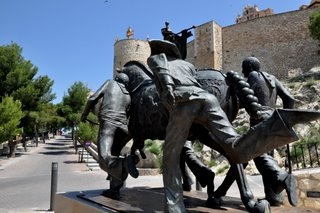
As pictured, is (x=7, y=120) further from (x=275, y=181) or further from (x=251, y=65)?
(x=275, y=181)

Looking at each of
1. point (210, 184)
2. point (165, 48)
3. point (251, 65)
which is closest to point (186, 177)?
point (210, 184)

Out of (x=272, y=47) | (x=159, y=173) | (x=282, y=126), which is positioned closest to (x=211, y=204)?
(x=282, y=126)

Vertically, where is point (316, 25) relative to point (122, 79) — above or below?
above

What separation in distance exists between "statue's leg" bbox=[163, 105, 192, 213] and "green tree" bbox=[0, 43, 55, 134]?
80.3ft

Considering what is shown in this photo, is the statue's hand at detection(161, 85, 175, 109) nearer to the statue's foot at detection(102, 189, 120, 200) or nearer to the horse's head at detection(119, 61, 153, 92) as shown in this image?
the horse's head at detection(119, 61, 153, 92)

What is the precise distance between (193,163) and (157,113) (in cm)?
87

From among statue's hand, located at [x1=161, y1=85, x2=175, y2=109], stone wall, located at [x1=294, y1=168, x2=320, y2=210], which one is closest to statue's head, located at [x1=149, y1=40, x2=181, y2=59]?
statue's hand, located at [x1=161, y1=85, x2=175, y2=109]

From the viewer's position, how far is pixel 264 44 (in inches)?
A: 1542

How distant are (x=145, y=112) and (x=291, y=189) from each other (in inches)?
65.7

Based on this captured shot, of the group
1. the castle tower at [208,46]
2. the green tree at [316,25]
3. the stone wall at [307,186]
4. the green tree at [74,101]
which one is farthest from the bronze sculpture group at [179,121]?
the castle tower at [208,46]

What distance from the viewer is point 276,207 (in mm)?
3332

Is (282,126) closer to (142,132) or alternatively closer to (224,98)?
(224,98)

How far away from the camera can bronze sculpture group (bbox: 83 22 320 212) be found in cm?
260

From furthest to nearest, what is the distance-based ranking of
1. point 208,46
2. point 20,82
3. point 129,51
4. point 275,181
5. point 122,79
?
1. point 129,51
2. point 208,46
3. point 20,82
4. point 122,79
5. point 275,181
